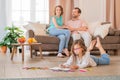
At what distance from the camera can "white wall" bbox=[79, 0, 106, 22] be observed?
23.2 feet

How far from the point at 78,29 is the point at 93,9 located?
138 cm

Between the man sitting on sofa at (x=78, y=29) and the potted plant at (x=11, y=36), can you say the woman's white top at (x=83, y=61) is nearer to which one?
the man sitting on sofa at (x=78, y=29)

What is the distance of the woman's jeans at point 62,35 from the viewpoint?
18.4ft

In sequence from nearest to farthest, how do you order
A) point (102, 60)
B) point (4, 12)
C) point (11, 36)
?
point (102, 60), point (11, 36), point (4, 12)

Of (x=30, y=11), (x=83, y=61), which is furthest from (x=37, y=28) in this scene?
(x=83, y=61)

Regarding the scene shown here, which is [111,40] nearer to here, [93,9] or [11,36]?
[93,9]

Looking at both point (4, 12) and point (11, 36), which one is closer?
point (11, 36)

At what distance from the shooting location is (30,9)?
7078mm

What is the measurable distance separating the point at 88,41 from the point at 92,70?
1995 millimetres

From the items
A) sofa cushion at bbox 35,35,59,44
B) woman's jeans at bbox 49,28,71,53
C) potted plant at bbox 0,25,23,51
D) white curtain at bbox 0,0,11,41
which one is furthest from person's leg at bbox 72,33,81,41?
white curtain at bbox 0,0,11,41

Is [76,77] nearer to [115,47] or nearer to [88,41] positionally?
[88,41]

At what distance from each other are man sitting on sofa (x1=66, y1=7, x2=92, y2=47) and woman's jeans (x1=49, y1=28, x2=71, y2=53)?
148mm

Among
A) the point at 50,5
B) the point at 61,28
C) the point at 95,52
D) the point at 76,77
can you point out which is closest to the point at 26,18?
the point at 50,5

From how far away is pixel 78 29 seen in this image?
19.6ft
